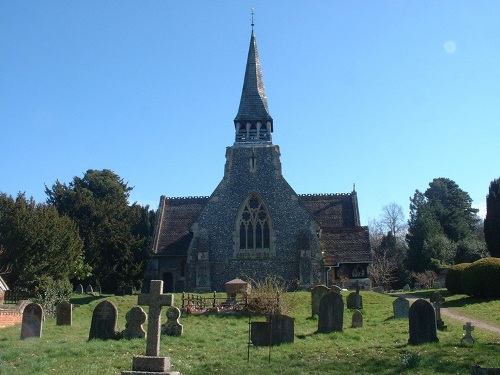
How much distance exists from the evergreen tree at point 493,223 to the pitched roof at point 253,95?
599 inches

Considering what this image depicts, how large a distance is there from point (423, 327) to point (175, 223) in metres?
26.8

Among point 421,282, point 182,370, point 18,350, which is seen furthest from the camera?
point 421,282

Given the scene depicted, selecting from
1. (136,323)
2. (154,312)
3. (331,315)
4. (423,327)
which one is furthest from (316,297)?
(154,312)

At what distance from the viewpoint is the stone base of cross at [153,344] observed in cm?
922

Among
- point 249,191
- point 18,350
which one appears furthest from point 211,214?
point 18,350

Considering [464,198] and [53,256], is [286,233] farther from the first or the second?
[464,198]

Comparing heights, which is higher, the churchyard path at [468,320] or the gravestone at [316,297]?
the gravestone at [316,297]

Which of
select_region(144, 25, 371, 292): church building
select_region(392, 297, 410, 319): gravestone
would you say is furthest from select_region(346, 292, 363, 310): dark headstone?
select_region(144, 25, 371, 292): church building

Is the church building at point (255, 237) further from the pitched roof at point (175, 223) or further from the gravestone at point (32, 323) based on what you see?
the gravestone at point (32, 323)

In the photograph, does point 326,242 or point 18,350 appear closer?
point 18,350

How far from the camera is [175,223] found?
3941 centimetres

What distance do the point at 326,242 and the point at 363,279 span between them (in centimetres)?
339

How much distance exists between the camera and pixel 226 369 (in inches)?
454

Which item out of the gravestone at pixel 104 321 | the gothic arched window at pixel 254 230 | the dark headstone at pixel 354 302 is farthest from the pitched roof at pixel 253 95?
the gravestone at pixel 104 321
